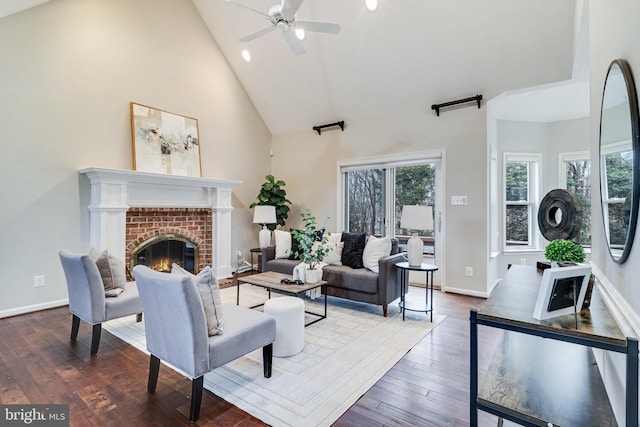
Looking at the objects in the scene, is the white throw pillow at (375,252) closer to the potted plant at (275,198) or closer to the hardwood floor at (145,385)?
the hardwood floor at (145,385)

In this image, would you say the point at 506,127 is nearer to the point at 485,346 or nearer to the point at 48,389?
the point at 485,346

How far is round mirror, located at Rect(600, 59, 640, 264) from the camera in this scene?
1.25 metres

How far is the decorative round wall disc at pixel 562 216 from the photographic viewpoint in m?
2.67

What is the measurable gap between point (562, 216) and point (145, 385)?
3659 mm

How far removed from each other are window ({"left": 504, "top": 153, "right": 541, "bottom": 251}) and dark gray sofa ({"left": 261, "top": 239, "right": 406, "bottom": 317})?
292cm

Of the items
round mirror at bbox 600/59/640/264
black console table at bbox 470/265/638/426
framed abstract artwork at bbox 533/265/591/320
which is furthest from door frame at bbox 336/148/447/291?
framed abstract artwork at bbox 533/265/591/320

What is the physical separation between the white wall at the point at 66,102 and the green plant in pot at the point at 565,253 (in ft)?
16.8

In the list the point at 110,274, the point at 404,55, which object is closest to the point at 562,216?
the point at 404,55

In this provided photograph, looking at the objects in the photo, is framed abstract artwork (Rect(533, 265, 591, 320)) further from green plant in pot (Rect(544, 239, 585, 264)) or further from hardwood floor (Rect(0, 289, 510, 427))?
hardwood floor (Rect(0, 289, 510, 427))

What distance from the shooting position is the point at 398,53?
439 cm

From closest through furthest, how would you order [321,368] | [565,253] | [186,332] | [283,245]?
[186,332], [565,253], [321,368], [283,245]

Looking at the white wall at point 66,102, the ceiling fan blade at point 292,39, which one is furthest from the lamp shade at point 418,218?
the white wall at point 66,102

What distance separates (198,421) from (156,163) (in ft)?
13.0

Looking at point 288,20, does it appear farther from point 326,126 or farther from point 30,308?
point 30,308
